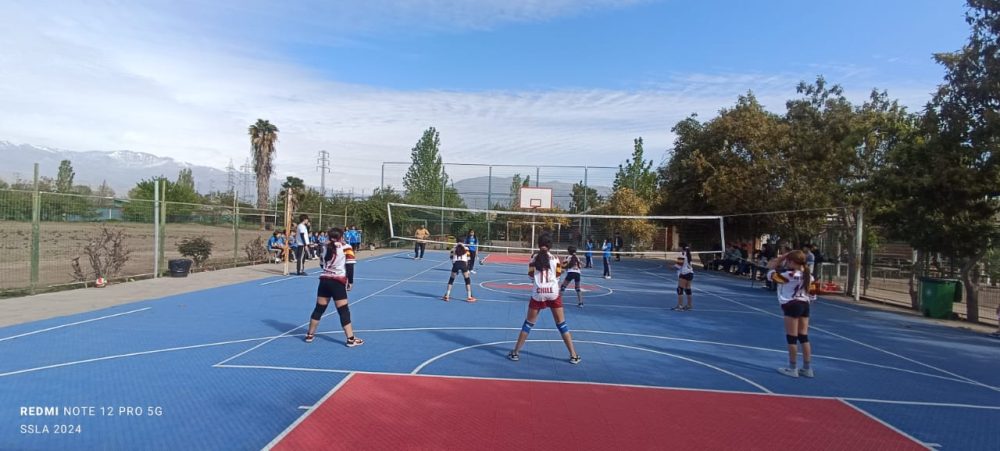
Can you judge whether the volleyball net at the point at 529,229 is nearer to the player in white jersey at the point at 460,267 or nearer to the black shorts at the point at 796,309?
the player in white jersey at the point at 460,267

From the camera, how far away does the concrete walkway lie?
1123cm

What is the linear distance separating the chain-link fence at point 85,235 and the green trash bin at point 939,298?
2247 cm

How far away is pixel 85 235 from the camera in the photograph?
16719 millimetres

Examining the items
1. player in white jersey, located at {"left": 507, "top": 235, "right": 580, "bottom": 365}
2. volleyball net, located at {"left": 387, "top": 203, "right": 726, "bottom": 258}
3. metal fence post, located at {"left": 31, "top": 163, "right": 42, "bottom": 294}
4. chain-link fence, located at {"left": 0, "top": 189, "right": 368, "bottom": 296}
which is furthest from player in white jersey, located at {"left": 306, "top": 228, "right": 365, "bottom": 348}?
volleyball net, located at {"left": 387, "top": 203, "right": 726, "bottom": 258}

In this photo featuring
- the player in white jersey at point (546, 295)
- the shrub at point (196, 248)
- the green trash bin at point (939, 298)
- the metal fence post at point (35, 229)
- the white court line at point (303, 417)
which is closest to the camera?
the white court line at point (303, 417)

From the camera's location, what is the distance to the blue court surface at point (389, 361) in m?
5.84

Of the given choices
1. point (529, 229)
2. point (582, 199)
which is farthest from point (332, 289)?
point (582, 199)

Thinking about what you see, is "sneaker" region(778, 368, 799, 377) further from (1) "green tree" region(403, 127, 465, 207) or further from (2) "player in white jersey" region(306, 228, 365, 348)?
(1) "green tree" region(403, 127, 465, 207)

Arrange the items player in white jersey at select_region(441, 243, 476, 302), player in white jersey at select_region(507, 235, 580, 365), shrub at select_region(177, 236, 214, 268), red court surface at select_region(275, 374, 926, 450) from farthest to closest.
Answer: shrub at select_region(177, 236, 214, 268)
player in white jersey at select_region(441, 243, 476, 302)
player in white jersey at select_region(507, 235, 580, 365)
red court surface at select_region(275, 374, 926, 450)

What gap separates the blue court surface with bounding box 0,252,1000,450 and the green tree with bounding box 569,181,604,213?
3234cm

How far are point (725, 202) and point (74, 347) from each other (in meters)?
27.2

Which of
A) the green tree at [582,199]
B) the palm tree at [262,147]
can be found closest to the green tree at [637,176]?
the green tree at [582,199]

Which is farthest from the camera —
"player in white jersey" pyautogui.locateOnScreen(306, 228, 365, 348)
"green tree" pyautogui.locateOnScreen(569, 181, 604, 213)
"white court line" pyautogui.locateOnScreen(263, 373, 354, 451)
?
"green tree" pyautogui.locateOnScreen(569, 181, 604, 213)

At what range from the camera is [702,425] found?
241 inches
